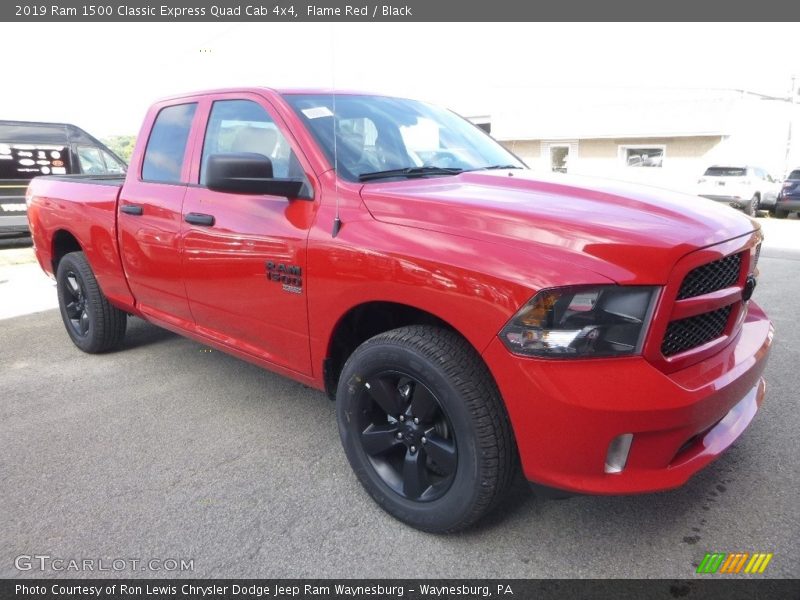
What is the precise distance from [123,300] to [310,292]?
2141 millimetres

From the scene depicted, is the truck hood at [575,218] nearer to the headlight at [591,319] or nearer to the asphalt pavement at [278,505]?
the headlight at [591,319]

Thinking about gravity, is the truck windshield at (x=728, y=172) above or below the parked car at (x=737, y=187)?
above

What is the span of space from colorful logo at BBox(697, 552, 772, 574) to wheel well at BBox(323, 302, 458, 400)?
4.48ft

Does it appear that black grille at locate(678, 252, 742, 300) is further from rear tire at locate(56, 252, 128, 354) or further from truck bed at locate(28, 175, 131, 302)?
rear tire at locate(56, 252, 128, 354)

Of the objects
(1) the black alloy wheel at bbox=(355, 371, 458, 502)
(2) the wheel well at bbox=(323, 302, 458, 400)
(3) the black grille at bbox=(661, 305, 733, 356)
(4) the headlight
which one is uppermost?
(4) the headlight

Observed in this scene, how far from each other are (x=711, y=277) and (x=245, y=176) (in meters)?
1.87

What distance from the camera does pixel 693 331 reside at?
6.84 ft

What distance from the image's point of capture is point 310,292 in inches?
103

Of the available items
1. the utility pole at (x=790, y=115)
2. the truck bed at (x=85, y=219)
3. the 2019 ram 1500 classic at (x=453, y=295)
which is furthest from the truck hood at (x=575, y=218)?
the utility pole at (x=790, y=115)

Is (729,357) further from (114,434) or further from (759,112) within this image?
(759,112)

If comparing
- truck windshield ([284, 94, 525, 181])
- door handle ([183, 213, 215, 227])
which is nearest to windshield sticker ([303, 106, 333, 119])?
truck windshield ([284, 94, 525, 181])

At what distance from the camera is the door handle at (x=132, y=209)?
3.62 m

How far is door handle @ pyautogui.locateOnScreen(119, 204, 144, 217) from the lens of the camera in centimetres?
362

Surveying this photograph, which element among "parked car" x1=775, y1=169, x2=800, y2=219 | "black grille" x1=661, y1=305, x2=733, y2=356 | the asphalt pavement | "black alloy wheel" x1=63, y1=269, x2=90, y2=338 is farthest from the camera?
"parked car" x1=775, y1=169, x2=800, y2=219
